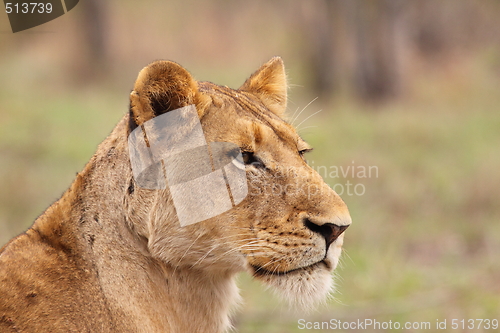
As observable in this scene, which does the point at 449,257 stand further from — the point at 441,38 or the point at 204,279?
the point at 441,38

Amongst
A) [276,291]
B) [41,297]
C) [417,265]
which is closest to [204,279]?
[276,291]

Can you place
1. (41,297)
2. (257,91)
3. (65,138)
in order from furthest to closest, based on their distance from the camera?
(65,138) → (257,91) → (41,297)

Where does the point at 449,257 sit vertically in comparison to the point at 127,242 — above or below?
below

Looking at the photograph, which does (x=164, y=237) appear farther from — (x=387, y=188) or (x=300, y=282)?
(x=387, y=188)

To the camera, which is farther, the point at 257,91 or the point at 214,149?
the point at 257,91

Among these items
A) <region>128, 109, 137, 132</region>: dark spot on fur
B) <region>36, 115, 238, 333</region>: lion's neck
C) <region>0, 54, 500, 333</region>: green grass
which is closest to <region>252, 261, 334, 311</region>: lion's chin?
<region>36, 115, 238, 333</region>: lion's neck

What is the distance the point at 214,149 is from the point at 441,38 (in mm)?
16087

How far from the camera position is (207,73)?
14734 millimetres

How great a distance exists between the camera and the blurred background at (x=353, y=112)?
5.73 meters

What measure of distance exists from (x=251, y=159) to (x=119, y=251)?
0.67m

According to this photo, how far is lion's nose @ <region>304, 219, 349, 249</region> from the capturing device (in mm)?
2459

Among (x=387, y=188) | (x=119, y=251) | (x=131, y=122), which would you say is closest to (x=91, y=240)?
(x=119, y=251)

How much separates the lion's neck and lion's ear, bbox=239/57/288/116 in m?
0.91

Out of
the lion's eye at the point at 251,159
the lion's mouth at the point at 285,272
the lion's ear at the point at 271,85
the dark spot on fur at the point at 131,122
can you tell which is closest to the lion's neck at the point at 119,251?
the dark spot on fur at the point at 131,122
